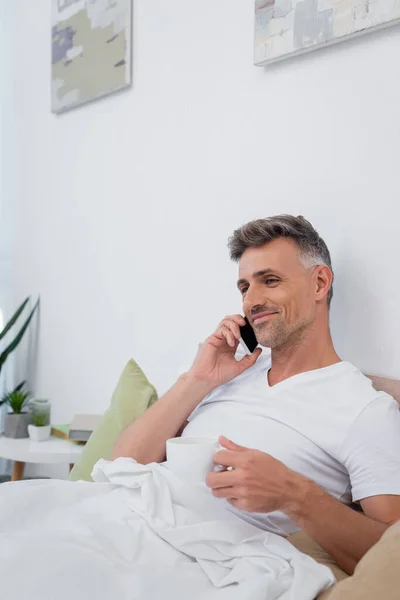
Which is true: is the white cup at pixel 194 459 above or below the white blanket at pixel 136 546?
above

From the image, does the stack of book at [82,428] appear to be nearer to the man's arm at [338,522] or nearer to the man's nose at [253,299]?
the man's nose at [253,299]

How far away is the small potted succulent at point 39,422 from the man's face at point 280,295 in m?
1.32

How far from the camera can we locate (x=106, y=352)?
273 cm

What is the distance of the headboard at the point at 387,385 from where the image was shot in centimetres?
147

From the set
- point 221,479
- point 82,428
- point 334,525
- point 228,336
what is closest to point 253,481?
point 221,479

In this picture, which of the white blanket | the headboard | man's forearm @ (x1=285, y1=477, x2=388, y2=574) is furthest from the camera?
the headboard

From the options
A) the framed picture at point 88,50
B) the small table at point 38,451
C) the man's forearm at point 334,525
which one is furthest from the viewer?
the framed picture at point 88,50

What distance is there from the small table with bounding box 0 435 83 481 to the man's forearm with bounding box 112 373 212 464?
72 cm

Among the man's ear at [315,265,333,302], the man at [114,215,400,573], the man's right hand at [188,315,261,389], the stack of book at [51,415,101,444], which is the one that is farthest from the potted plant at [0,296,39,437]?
the man's ear at [315,265,333,302]

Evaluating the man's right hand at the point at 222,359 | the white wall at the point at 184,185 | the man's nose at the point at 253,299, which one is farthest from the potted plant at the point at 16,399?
the man's nose at the point at 253,299

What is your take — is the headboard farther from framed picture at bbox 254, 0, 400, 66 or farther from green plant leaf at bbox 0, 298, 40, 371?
green plant leaf at bbox 0, 298, 40, 371

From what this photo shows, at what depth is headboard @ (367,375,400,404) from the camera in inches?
57.7

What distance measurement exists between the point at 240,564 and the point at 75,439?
4.40ft

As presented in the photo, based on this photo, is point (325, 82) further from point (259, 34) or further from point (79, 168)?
point (79, 168)
